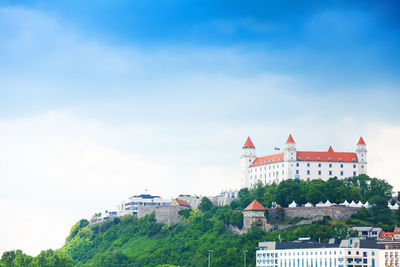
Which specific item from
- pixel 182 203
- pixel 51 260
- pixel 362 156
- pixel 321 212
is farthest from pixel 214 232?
pixel 362 156

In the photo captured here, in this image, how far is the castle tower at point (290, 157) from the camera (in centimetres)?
11580

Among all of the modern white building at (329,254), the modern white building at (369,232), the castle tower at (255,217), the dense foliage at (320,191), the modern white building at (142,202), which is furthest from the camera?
the modern white building at (142,202)

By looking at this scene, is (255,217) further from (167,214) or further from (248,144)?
(248,144)

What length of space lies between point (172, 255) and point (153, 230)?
12.1 m

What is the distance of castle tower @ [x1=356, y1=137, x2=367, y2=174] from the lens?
116562 mm

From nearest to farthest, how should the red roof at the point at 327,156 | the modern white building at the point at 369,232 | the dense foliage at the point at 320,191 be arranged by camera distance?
the modern white building at the point at 369,232, the dense foliage at the point at 320,191, the red roof at the point at 327,156

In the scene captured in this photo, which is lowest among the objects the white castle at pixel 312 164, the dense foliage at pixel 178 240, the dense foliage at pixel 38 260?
the dense foliage at pixel 38 260

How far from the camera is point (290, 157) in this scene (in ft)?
383

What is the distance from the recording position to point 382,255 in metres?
85.9

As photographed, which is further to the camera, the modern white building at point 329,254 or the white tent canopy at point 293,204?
the white tent canopy at point 293,204

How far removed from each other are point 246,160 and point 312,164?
13.2m

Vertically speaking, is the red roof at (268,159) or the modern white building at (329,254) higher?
the red roof at (268,159)

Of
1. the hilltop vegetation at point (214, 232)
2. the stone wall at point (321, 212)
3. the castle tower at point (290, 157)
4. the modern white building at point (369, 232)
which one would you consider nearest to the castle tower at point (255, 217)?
the hilltop vegetation at point (214, 232)

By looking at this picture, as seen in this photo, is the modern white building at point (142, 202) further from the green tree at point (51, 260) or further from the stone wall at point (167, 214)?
the green tree at point (51, 260)
